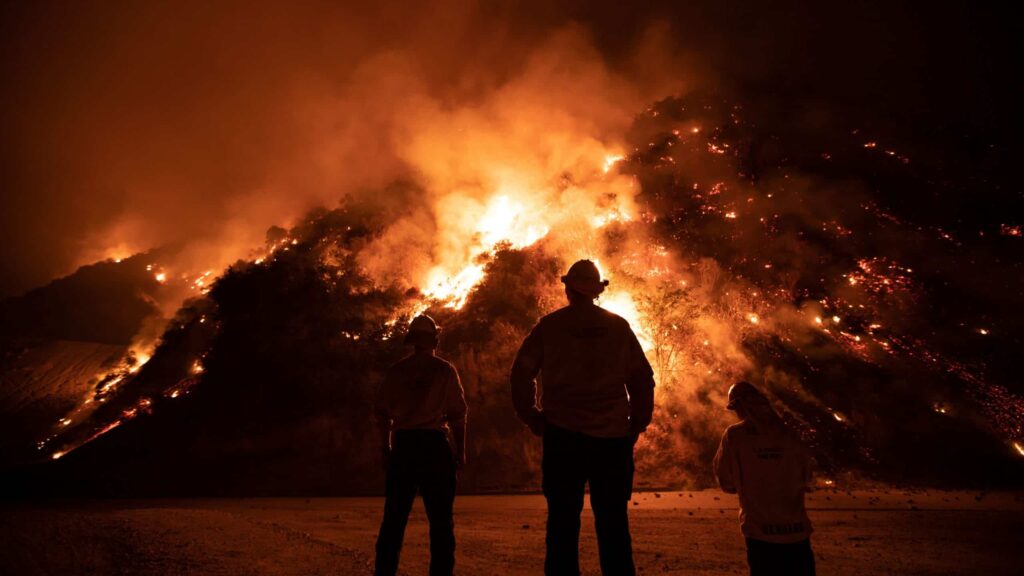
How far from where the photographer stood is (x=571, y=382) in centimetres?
362

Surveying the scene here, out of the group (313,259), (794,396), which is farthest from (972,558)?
(313,259)

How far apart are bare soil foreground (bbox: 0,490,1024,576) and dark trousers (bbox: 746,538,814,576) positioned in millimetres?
2828

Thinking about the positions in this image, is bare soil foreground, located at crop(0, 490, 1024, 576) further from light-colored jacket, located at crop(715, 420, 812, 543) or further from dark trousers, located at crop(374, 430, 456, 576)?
light-colored jacket, located at crop(715, 420, 812, 543)

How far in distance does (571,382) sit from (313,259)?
106 feet

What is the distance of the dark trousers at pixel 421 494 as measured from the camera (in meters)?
4.32

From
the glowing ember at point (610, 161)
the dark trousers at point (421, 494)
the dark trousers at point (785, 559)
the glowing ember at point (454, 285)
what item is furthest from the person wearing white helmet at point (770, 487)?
the glowing ember at point (610, 161)

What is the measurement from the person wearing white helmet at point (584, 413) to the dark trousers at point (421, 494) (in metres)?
1.07

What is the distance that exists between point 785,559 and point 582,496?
5.37 feet

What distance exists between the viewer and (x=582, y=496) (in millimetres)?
3371

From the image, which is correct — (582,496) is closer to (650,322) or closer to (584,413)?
(584,413)

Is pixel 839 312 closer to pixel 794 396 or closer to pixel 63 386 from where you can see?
pixel 794 396

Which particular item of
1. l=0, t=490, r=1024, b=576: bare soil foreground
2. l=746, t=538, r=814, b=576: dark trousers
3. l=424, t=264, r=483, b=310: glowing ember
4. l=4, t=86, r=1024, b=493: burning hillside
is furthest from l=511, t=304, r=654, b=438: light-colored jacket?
l=424, t=264, r=483, b=310: glowing ember

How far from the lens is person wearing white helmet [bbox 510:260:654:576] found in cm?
336

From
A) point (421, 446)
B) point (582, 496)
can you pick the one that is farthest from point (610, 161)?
point (582, 496)
